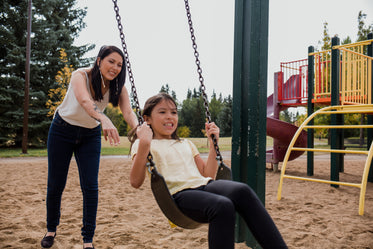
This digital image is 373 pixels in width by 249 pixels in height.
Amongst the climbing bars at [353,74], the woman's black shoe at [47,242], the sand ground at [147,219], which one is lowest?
the sand ground at [147,219]

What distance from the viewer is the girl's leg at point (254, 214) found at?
4.67 ft

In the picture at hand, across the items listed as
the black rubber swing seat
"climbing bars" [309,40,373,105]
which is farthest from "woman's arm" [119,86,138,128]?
"climbing bars" [309,40,373,105]

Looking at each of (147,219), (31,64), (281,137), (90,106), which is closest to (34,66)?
(31,64)

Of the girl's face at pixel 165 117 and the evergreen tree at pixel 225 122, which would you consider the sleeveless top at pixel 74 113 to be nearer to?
the girl's face at pixel 165 117

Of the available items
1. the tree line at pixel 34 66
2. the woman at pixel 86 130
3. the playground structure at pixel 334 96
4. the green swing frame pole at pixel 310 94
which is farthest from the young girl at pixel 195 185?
the tree line at pixel 34 66

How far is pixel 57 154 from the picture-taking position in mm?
2045

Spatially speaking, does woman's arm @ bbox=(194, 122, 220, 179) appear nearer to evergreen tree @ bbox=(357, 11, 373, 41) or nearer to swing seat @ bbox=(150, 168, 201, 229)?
swing seat @ bbox=(150, 168, 201, 229)

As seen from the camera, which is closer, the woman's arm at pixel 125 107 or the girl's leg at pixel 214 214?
the girl's leg at pixel 214 214

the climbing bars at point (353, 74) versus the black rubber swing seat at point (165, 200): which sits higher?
the climbing bars at point (353, 74)

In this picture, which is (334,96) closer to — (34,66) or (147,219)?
(147,219)

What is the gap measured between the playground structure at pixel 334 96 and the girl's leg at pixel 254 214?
2.28m

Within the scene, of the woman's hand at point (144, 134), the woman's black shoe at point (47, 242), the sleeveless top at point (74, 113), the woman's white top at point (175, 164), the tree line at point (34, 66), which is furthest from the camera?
the tree line at point (34, 66)

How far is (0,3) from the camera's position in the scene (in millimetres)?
14516

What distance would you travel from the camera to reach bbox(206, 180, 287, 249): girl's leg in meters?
1.42
